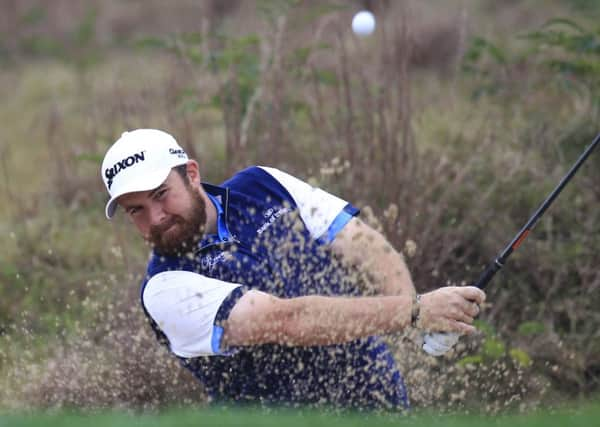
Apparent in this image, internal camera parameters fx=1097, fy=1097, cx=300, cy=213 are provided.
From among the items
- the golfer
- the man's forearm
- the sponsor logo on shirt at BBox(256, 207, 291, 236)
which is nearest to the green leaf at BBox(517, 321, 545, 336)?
the golfer

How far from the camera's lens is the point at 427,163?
6.76m

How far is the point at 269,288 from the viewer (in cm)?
390

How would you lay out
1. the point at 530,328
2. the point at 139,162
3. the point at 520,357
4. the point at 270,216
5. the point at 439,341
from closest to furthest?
1. the point at 439,341
2. the point at 139,162
3. the point at 270,216
4. the point at 520,357
5. the point at 530,328

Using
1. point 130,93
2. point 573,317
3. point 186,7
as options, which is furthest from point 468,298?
point 186,7

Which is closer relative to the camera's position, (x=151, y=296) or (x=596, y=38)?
(x=151, y=296)

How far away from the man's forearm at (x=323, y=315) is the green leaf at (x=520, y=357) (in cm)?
203

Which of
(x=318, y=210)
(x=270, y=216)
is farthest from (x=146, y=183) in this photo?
(x=318, y=210)

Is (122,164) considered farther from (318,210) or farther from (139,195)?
(318,210)

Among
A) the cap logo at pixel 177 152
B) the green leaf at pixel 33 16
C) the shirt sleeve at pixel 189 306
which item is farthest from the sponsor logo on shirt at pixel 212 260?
the green leaf at pixel 33 16

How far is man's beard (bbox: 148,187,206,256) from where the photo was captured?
3.75m

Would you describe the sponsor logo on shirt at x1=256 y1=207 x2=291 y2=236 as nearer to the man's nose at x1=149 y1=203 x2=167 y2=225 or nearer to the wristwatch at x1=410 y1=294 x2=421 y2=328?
the man's nose at x1=149 y1=203 x2=167 y2=225

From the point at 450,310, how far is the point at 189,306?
0.86 meters

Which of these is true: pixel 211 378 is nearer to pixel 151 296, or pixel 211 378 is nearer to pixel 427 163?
pixel 151 296

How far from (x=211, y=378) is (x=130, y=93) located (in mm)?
6070
